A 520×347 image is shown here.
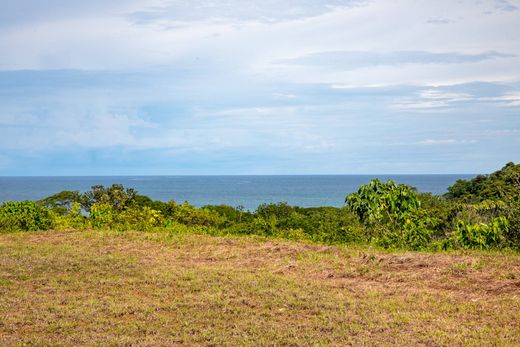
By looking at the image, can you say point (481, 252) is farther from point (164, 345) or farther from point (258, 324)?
point (164, 345)

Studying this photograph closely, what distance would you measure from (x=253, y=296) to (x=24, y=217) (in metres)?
9.88

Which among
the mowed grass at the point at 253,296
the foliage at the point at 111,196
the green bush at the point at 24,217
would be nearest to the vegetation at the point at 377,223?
the green bush at the point at 24,217

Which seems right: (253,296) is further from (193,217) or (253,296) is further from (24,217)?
(193,217)

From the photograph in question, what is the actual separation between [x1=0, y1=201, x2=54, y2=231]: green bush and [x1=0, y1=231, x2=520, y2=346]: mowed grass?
336cm

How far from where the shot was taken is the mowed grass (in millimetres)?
6504

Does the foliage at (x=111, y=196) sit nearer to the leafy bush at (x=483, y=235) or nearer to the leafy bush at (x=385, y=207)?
the leafy bush at (x=385, y=207)

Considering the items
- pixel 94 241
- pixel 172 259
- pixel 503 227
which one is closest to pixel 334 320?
pixel 172 259

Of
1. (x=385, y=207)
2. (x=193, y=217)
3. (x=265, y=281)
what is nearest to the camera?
(x=265, y=281)

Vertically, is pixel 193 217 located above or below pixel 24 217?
below

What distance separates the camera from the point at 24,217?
15.8m

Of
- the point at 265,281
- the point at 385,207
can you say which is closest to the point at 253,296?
the point at 265,281

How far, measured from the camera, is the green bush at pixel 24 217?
1561 centimetres

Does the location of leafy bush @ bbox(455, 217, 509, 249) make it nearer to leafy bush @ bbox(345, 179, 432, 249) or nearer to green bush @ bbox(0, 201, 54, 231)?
leafy bush @ bbox(345, 179, 432, 249)

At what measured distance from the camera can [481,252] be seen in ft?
35.9
